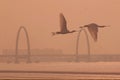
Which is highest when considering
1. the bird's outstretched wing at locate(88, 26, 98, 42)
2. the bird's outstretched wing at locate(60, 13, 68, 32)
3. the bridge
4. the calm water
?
the bird's outstretched wing at locate(60, 13, 68, 32)

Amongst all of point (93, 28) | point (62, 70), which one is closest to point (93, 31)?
point (93, 28)

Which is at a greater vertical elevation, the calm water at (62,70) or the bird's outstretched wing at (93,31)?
the bird's outstretched wing at (93,31)

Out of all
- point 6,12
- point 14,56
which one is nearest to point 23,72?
point 14,56

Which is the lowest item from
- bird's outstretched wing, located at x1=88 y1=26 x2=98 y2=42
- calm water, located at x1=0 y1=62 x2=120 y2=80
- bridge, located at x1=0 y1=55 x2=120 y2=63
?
calm water, located at x1=0 y1=62 x2=120 y2=80

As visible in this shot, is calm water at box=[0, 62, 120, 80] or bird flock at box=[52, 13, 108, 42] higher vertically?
bird flock at box=[52, 13, 108, 42]

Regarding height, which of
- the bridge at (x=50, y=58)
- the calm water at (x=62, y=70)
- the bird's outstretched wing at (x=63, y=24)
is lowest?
the calm water at (x=62, y=70)

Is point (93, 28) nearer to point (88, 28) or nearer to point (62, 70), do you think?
point (88, 28)

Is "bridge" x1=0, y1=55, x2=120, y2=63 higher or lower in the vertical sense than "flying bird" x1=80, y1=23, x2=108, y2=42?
lower

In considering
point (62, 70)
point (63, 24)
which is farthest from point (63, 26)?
point (62, 70)

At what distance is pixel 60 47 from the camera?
94 centimetres

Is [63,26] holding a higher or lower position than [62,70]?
higher

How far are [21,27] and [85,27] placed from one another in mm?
177

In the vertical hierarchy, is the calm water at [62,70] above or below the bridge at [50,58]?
below

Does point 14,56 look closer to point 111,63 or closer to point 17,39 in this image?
point 17,39
